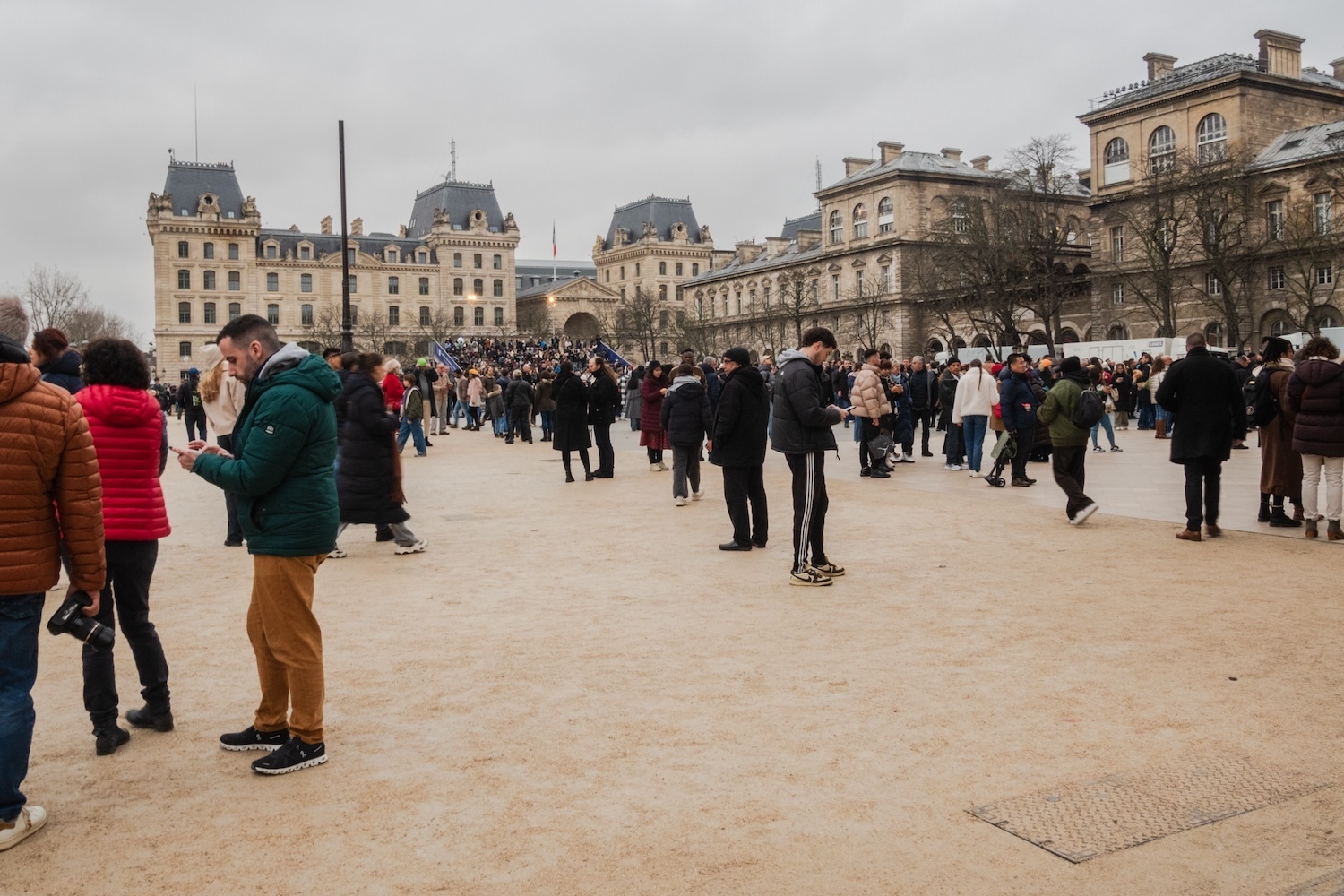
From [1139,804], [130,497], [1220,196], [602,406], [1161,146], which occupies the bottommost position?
[1139,804]

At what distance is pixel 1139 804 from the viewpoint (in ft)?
14.5

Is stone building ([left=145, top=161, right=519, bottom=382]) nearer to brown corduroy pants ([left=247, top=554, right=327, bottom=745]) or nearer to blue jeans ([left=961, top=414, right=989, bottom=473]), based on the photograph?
blue jeans ([left=961, top=414, right=989, bottom=473])

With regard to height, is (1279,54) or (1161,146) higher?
(1279,54)

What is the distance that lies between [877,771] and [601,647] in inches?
101

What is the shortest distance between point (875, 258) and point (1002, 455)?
60133 millimetres

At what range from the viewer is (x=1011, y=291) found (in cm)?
5694

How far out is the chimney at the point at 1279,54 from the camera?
189 ft

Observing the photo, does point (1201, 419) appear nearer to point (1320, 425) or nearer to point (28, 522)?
point (1320, 425)

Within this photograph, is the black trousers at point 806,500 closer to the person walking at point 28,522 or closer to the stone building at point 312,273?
the person walking at point 28,522

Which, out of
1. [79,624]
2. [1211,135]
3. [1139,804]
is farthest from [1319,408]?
[1211,135]

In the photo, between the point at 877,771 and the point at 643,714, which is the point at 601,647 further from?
the point at 877,771

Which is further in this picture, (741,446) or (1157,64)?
(1157,64)

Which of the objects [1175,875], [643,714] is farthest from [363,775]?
[1175,875]

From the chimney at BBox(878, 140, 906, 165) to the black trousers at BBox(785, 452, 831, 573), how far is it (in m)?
68.5
